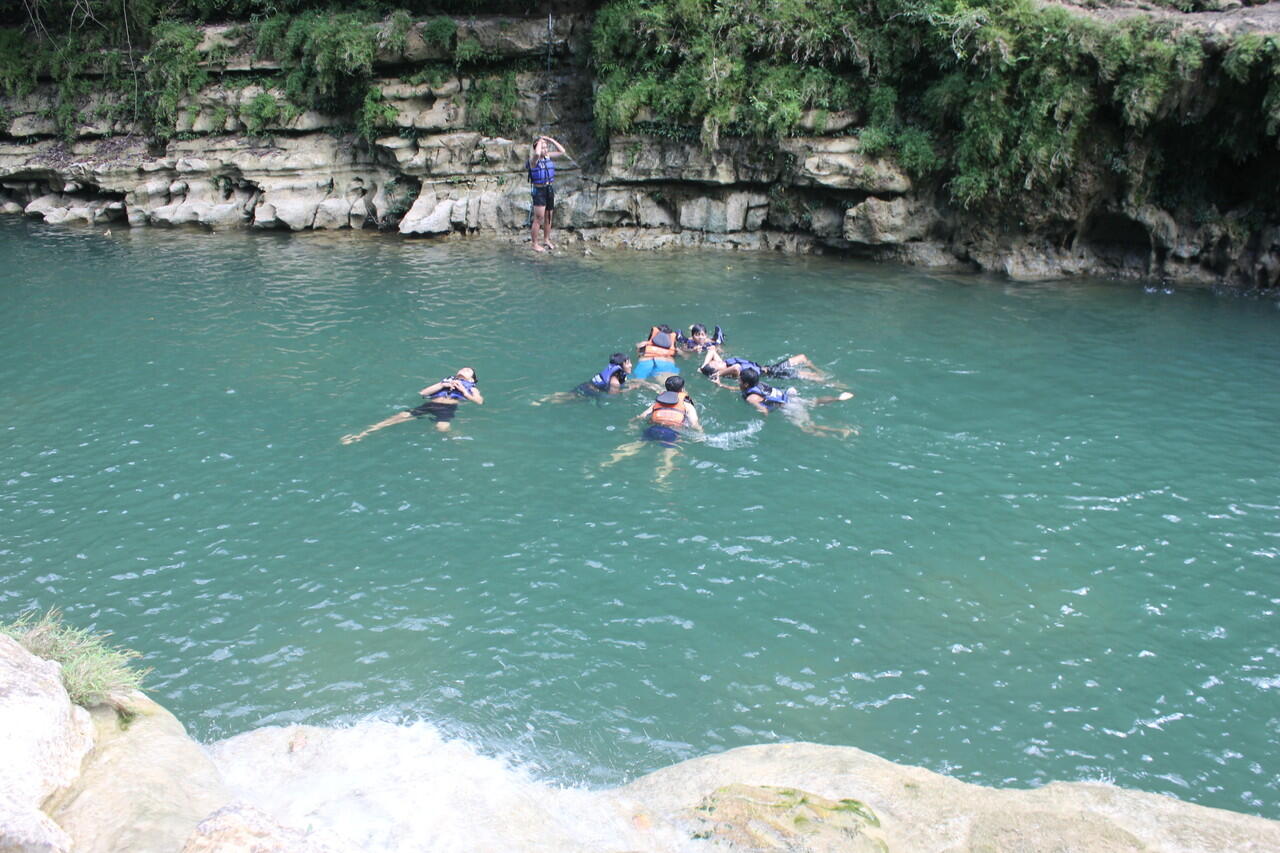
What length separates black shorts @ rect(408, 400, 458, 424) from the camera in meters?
12.3

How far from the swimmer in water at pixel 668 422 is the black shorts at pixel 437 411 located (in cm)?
251

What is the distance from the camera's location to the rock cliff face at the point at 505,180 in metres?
21.3

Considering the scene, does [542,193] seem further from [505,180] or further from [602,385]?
[602,385]

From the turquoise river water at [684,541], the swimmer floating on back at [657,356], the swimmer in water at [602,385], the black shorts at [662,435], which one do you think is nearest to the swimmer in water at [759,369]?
the turquoise river water at [684,541]

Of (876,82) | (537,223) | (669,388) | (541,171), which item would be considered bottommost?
(669,388)

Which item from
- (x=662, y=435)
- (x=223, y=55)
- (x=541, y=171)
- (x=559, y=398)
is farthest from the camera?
(x=223, y=55)

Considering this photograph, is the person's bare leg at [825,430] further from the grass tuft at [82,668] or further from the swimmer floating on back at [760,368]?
the grass tuft at [82,668]

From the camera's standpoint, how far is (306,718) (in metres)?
6.90

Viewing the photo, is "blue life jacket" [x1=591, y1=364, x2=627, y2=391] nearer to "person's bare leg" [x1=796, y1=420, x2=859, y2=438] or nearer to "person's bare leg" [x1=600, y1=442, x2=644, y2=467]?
"person's bare leg" [x1=600, y1=442, x2=644, y2=467]

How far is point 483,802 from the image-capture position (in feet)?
18.1

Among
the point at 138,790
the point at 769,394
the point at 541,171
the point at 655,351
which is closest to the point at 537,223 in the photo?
the point at 541,171

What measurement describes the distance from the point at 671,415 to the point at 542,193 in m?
12.8

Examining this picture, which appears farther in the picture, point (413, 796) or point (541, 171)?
point (541, 171)

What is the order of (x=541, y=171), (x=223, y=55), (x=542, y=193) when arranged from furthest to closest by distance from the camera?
(x=223, y=55) < (x=542, y=193) < (x=541, y=171)
